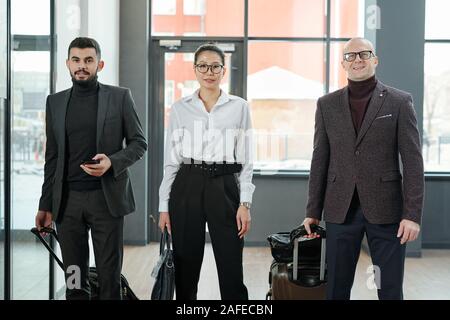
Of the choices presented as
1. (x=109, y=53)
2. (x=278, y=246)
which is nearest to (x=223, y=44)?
(x=109, y=53)

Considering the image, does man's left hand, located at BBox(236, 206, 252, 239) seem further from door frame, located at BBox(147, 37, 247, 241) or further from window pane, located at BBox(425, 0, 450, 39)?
window pane, located at BBox(425, 0, 450, 39)

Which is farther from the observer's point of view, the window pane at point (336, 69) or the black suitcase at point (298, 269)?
the window pane at point (336, 69)

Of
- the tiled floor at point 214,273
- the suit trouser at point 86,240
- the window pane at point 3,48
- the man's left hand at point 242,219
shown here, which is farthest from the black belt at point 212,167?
the tiled floor at point 214,273

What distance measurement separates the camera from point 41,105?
3.44 metres

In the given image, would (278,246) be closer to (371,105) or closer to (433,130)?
(371,105)

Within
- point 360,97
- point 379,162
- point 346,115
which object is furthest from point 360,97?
point 379,162

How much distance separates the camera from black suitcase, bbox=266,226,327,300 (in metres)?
2.76

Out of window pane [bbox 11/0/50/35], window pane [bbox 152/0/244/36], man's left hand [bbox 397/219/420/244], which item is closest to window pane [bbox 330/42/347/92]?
window pane [bbox 152/0/244/36]

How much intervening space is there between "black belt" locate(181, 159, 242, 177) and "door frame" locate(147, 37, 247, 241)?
3.41m

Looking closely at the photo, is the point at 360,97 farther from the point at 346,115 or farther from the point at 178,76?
the point at 178,76

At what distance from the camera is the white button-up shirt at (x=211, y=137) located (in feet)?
7.94

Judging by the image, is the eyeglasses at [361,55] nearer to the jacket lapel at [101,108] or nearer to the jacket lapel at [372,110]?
the jacket lapel at [372,110]

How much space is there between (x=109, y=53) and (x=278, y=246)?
2.89 meters

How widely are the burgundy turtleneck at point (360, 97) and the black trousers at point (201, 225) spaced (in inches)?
22.7
